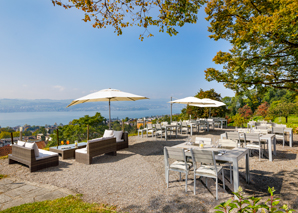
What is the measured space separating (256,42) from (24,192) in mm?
8218

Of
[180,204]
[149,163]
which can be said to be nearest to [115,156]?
[149,163]

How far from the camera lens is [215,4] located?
8.36m

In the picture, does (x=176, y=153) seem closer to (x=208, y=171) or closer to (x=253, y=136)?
(x=208, y=171)

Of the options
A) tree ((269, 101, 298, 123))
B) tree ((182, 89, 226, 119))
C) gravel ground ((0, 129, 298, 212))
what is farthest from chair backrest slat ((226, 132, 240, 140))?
tree ((269, 101, 298, 123))

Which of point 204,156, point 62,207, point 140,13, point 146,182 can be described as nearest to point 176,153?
point 204,156

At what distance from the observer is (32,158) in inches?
194

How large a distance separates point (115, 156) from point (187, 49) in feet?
73.6

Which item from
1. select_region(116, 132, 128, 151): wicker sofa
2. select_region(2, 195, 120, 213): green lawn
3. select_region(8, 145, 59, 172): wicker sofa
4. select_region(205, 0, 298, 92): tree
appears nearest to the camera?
select_region(2, 195, 120, 213): green lawn

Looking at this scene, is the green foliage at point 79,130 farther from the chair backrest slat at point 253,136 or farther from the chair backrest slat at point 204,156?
the chair backrest slat at point 204,156

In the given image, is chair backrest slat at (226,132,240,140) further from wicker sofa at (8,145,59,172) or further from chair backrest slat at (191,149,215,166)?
wicker sofa at (8,145,59,172)

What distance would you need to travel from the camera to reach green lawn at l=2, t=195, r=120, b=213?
2.84m

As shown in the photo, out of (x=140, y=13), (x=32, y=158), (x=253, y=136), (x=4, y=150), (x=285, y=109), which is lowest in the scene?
(x=4, y=150)

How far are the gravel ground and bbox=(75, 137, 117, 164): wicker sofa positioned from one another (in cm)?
23

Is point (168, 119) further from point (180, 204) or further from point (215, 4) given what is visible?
point (180, 204)
